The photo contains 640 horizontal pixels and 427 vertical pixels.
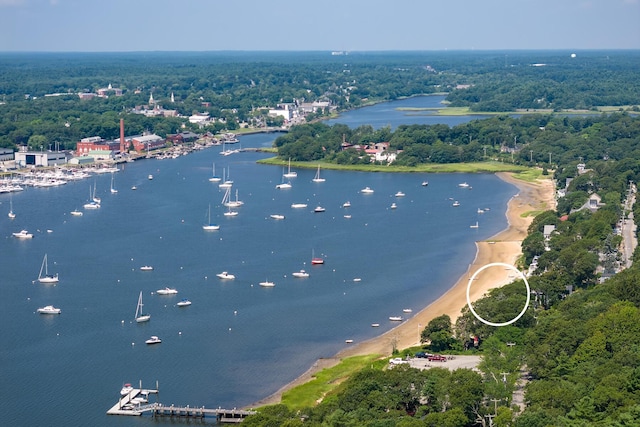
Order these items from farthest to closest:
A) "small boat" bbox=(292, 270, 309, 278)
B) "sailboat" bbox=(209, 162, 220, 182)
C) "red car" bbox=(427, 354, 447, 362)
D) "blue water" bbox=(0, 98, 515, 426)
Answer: "sailboat" bbox=(209, 162, 220, 182), "small boat" bbox=(292, 270, 309, 278), "blue water" bbox=(0, 98, 515, 426), "red car" bbox=(427, 354, 447, 362)

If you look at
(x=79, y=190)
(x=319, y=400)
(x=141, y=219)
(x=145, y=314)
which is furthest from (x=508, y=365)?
(x=79, y=190)

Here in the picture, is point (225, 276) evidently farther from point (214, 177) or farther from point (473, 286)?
point (214, 177)

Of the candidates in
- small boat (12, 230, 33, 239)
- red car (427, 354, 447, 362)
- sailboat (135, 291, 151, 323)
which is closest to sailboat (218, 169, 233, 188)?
small boat (12, 230, 33, 239)

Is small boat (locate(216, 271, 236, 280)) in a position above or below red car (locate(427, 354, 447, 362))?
below

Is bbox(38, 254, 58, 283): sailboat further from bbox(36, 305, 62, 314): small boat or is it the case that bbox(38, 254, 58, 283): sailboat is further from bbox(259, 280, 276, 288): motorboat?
bbox(259, 280, 276, 288): motorboat

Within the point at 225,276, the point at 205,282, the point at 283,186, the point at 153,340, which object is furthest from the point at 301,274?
the point at 283,186

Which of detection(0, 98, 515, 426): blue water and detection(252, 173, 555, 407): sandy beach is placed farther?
detection(252, 173, 555, 407): sandy beach

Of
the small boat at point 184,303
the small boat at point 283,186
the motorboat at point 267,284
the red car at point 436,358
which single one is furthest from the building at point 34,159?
the red car at point 436,358
